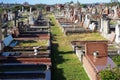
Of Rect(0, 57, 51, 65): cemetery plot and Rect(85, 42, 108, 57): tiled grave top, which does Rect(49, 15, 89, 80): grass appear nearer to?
Rect(0, 57, 51, 65): cemetery plot

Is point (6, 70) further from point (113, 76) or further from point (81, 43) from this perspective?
point (81, 43)

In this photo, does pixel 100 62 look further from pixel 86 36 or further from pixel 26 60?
pixel 86 36

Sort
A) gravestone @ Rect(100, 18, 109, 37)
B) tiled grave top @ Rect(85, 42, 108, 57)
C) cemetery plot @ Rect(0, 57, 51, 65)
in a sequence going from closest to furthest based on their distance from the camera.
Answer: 1. cemetery plot @ Rect(0, 57, 51, 65)
2. tiled grave top @ Rect(85, 42, 108, 57)
3. gravestone @ Rect(100, 18, 109, 37)

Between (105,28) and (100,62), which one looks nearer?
(100,62)

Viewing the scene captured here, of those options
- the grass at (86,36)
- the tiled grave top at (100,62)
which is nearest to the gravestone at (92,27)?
the grass at (86,36)

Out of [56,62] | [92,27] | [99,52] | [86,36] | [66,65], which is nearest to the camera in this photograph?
[99,52]

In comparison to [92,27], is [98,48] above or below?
above

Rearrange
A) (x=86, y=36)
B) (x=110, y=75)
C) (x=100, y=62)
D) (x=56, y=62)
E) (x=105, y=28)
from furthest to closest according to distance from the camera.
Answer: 1. (x=105, y=28)
2. (x=86, y=36)
3. (x=56, y=62)
4. (x=100, y=62)
5. (x=110, y=75)

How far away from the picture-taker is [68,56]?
859 inches

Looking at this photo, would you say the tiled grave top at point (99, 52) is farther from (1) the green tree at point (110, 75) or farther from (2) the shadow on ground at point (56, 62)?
(1) the green tree at point (110, 75)

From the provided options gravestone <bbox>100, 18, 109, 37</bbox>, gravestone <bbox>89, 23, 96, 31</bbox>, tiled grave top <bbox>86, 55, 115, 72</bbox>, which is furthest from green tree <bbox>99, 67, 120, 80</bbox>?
gravestone <bbox>89, 23, 96, 31</bbox>

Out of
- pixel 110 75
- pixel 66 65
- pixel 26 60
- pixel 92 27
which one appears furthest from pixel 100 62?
pixel 92 27

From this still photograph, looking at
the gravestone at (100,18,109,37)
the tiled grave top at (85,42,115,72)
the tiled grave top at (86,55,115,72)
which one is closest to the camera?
the tiled grave top at (86,55,115,72)

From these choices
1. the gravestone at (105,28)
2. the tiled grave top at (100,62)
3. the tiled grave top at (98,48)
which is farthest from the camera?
A: the gravestone at (105,28)
